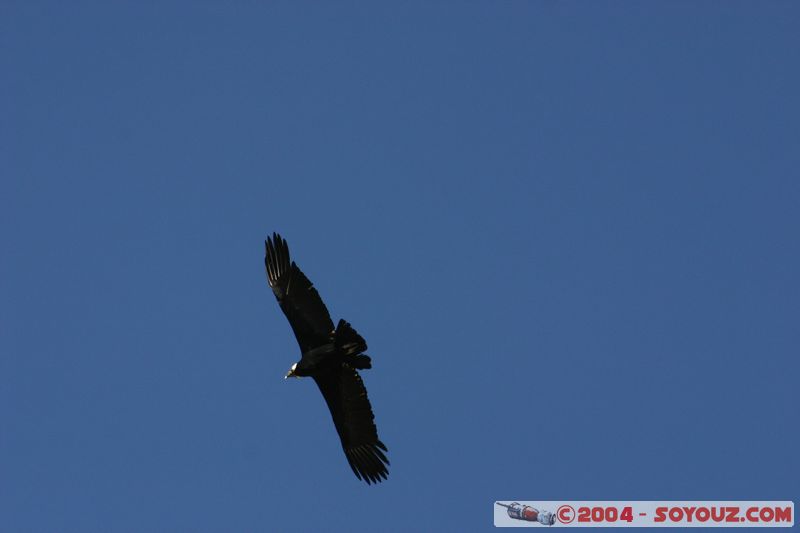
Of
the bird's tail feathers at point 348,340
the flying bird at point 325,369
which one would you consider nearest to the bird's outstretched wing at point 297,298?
the flying bird at point 325,369

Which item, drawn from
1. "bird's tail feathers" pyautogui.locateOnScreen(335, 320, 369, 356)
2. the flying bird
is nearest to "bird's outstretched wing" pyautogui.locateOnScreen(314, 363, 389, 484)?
the flying bird

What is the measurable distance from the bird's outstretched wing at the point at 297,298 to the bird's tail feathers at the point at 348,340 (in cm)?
133

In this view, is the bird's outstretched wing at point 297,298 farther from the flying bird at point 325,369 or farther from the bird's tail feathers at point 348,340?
the bird's tail feathers at point 348,340

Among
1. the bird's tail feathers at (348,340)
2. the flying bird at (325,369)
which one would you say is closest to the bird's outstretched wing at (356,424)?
the flying bird at (325,369)

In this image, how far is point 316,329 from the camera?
35719 millimetres

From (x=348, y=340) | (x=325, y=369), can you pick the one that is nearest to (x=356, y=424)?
(x=325, y=369)

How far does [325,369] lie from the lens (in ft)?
117

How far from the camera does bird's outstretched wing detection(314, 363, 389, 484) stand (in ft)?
118

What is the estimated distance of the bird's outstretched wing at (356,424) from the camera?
36.0m

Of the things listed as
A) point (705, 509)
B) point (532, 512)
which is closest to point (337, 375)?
point (532, 512)

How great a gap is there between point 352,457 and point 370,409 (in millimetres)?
1366

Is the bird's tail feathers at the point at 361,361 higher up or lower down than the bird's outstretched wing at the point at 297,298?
lower down

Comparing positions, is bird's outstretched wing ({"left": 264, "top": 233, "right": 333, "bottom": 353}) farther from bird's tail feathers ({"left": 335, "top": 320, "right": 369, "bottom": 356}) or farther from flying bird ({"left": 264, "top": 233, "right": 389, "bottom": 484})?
bird's tail feathers ({"left": 335, "top": 320, "right": 369, "bottom": 356})

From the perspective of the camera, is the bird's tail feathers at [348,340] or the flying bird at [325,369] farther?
the flying bird at [325,369]
